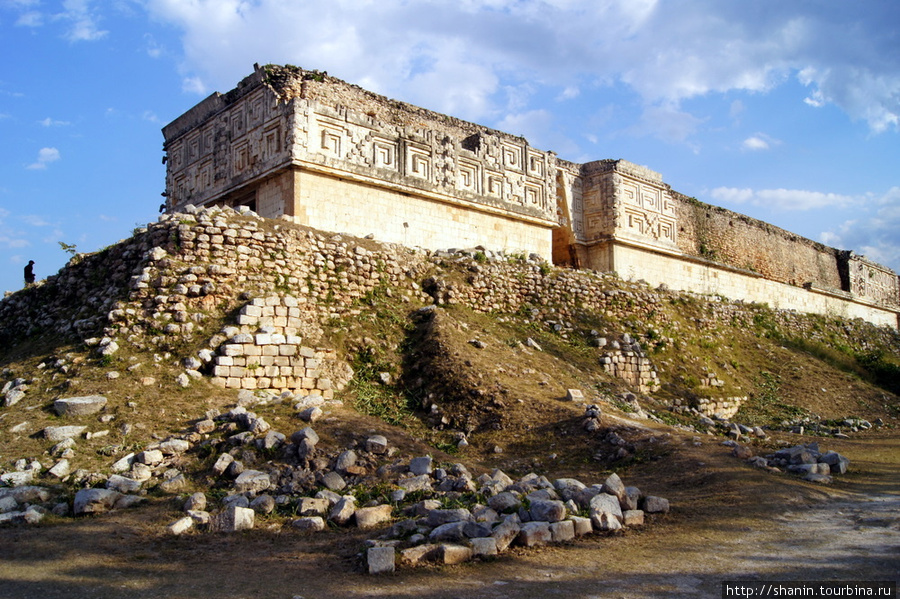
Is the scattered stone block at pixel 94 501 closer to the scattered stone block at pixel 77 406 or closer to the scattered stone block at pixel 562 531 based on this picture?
the scattered stone block at pixel 77 406

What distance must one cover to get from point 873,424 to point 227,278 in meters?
12.2

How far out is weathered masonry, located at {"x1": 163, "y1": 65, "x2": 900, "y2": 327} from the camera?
12633mm

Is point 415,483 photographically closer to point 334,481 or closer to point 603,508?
point 334,481

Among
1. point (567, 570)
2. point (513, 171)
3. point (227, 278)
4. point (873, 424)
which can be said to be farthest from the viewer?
point (513, 171)

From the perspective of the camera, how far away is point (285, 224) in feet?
36.0

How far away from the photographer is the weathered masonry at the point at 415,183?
497 inches

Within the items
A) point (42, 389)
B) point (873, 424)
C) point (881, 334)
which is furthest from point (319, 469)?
point (881, 334)

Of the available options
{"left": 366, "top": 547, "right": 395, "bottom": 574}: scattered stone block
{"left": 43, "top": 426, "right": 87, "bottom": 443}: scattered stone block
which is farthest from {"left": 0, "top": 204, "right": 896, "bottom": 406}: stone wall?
{"left": 366, "top": 547, "right": 395, "bottom": 574}: scattered stone block

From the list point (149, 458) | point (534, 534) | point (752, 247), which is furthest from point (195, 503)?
point (752, 247)

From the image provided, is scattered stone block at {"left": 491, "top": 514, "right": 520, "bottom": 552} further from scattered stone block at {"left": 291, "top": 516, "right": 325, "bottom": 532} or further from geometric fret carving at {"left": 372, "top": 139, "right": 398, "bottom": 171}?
geometric fret carving at {"left": 372, "top": 139, "right": 398, "bottom": 171}

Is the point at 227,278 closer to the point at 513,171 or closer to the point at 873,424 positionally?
the point at 513,171

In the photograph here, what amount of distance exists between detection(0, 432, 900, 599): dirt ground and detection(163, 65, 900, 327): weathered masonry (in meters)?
7.28

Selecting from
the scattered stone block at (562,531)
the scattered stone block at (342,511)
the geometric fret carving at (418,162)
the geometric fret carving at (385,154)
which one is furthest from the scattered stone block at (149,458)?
the geometric fret carving at (418,162)

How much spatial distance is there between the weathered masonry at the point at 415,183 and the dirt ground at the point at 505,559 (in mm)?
7285
